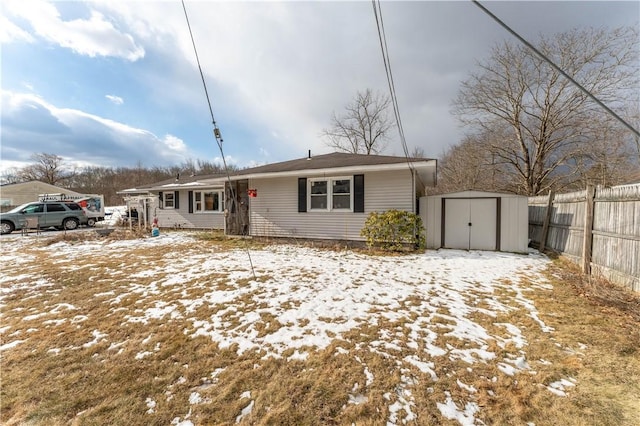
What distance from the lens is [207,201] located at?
47.5 ft

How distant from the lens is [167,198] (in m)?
15.6

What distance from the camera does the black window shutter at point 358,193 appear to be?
356 inches

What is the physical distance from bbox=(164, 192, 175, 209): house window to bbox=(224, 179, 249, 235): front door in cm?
541

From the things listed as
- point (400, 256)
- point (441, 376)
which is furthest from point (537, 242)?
point (441, 376)

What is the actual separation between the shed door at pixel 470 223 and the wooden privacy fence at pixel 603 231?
161 cm

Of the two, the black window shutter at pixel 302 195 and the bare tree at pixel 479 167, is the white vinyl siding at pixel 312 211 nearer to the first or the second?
the black window shutter at pixel 302 195

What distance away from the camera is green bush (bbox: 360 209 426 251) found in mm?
8133

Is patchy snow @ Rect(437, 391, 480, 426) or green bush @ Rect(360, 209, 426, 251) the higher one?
green bush @ Rect(360, 209, 426, 251)

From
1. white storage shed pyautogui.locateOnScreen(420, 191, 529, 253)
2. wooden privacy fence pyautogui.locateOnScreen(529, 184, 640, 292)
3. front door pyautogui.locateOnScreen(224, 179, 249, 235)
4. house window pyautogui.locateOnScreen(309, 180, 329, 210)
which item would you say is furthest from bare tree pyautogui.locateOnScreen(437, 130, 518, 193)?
front door pyautogui.locateOnScreen(224, 179, 249, 235)

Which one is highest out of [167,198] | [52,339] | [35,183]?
[35,183]

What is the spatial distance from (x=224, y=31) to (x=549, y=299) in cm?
741

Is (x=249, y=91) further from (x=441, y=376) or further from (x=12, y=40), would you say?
(x=441, y=376)

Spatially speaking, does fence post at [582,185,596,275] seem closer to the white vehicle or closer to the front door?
the front door

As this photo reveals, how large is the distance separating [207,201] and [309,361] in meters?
13.5
